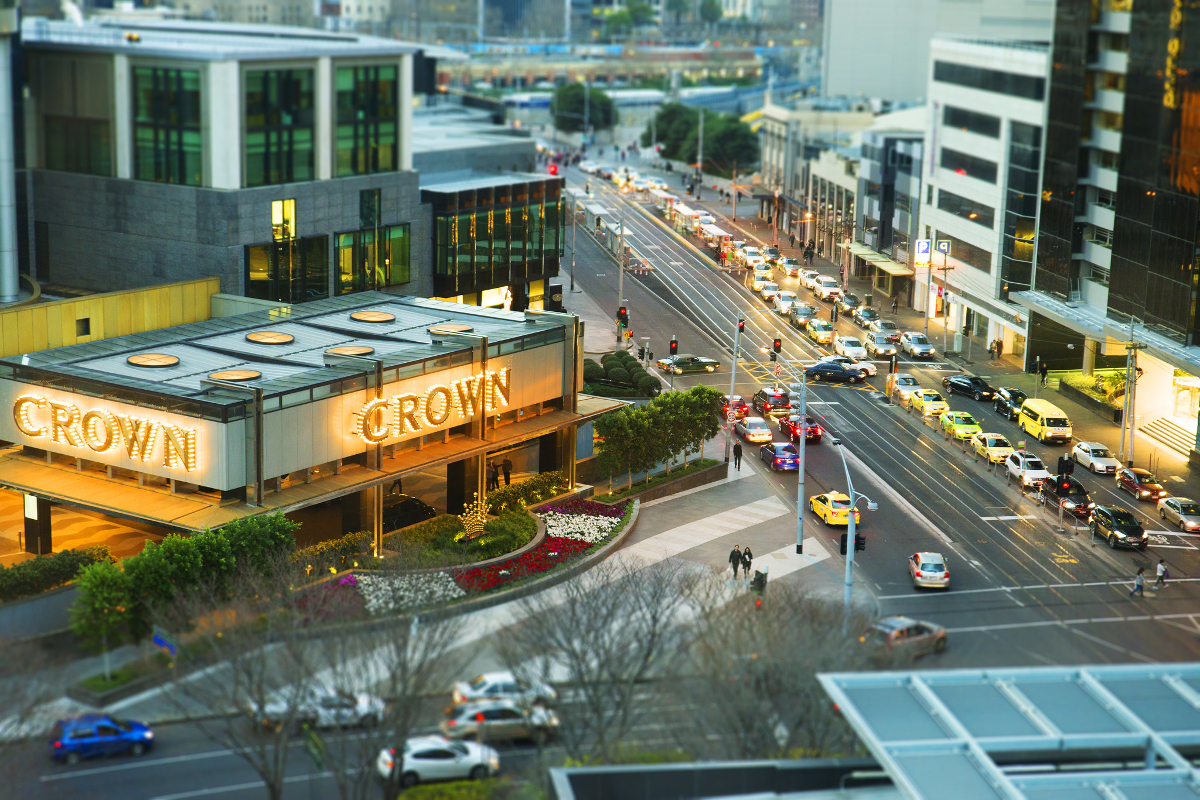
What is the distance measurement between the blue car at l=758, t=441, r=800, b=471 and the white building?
33.3 m

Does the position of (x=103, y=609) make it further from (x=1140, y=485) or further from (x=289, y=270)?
(x=1140, y=485)

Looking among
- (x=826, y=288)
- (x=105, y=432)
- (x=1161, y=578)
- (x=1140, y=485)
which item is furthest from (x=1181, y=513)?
(x=826, y=288)

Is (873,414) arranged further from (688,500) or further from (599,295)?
(599,295)

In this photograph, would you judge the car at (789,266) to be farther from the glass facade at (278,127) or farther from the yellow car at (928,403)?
the glass facade at (278,127)

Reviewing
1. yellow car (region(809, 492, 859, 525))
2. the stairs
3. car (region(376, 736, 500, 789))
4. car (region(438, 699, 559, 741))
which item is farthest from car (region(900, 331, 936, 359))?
car (region(376, 736, 500, 789))

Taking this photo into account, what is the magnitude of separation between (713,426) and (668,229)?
3491 inches

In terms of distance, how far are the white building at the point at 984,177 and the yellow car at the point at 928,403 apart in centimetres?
1618

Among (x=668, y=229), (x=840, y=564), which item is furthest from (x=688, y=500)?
(x=668, y=229)

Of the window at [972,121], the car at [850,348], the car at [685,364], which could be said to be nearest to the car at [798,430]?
the car at [685,364]

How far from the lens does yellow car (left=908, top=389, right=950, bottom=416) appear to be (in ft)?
306

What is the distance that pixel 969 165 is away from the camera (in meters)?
116

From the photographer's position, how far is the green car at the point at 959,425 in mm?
88125

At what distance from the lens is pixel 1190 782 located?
32156mm

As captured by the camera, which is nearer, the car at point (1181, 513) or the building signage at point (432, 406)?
the building signage at point (432, 406)
